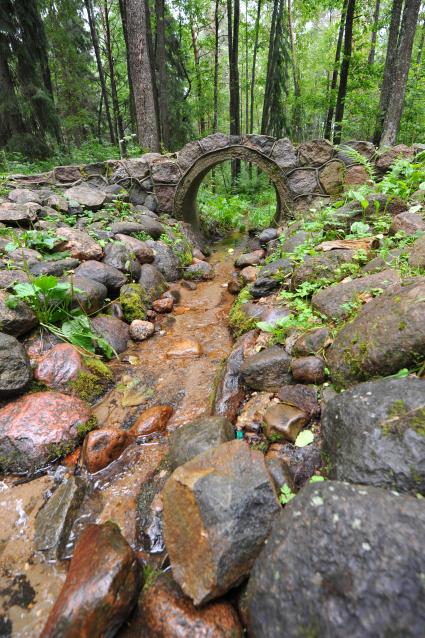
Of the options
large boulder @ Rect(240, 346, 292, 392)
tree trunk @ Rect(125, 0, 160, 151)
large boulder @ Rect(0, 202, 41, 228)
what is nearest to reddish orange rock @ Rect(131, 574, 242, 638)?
large boulder @ Rect(240, 346, 292, 392)

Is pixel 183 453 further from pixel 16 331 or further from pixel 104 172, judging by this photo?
pixel 104 172

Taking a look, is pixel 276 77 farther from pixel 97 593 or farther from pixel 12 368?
pixel 97 593

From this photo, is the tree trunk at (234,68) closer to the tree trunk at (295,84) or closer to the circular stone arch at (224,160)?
the tree trunk at (295,84)

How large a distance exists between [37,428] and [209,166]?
7058 mm

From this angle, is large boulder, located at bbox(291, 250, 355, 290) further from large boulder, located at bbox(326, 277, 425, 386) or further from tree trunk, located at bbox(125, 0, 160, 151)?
tree trunk, located at bbox(125, 0, 160, 151)

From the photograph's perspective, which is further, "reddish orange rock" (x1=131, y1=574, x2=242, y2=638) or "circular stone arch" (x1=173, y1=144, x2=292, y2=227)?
"circular stone arch" (x1=173, y1=144, x2=292, y2=227)

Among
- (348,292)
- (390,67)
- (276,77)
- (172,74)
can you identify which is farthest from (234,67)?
(348,292)

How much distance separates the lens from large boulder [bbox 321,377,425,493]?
1.51m

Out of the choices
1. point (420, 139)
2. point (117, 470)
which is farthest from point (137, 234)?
point (420, 139)

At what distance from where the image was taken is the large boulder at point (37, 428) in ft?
8.63

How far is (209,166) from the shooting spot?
805 centimetres

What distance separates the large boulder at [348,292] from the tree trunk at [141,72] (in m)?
7.73

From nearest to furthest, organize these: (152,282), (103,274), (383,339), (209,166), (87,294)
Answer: (383,339)
(87,294)
(103,274)
(152,282)
(209,166)

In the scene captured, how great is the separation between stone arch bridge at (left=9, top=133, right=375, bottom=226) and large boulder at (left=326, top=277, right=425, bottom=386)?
6.03 meters
